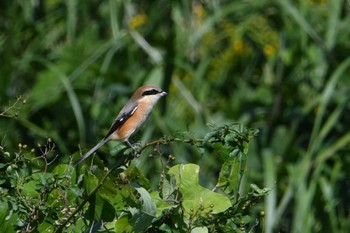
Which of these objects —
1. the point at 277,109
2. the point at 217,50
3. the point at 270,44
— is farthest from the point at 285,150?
the point at 217,50

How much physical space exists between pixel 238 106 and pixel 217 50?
65cm

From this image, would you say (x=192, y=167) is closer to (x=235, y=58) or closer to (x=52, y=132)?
(x=52, y=132)

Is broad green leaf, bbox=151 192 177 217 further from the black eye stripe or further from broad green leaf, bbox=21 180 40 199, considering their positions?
the black eye stripe

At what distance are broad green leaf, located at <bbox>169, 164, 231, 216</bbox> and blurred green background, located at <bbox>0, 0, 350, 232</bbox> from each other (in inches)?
89.6

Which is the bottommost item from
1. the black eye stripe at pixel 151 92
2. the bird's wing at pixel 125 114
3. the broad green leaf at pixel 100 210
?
the bird's wing at pixel 125 114

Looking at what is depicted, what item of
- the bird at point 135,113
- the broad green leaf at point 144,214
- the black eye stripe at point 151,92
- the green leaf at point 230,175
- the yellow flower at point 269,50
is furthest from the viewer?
the yellow flower at point 269,50

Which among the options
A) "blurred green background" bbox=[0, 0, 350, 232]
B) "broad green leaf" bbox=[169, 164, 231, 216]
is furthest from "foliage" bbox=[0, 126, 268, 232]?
"blurred green background" bbox=[0, 0, 350, 232]

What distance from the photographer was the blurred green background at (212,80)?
446 centimetres

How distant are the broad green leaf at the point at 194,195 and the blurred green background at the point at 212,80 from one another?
7.46 ft

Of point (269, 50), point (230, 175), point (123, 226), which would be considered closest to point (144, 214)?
point (123, 226)

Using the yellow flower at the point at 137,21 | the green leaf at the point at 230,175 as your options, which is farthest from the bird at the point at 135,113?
the yellow flower at the point at 137,21

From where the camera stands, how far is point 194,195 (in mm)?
1896

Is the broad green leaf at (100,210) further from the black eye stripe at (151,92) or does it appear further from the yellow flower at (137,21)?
the yellow flower at (137,21)

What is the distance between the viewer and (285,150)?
4.71 metres
